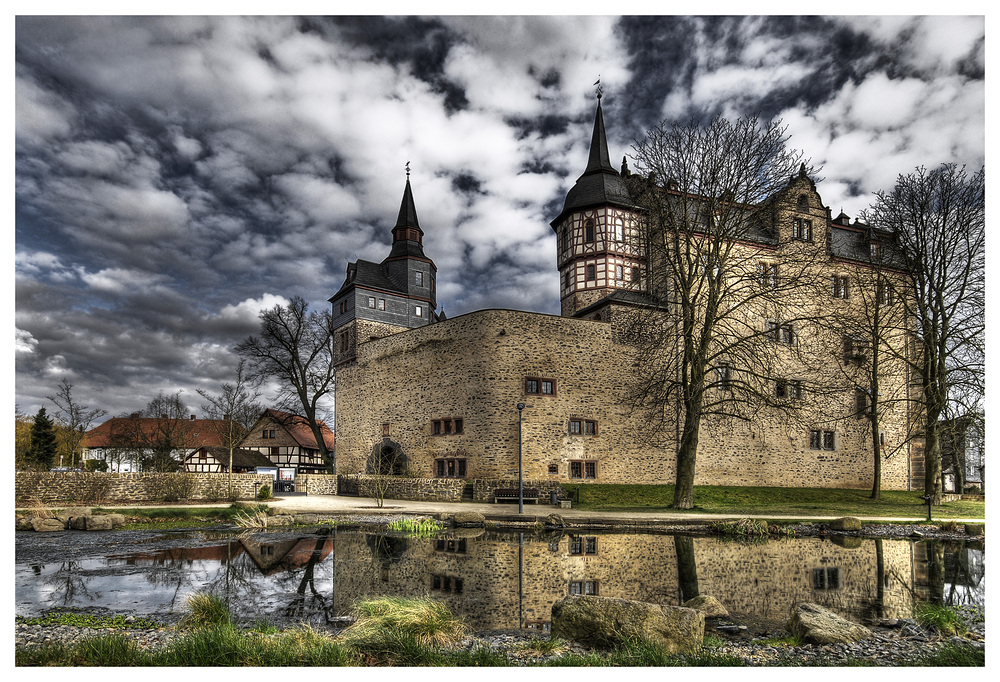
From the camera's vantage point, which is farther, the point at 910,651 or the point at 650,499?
the point at 650,499

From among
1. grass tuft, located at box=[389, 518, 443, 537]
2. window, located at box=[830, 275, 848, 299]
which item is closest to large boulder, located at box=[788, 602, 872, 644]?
grass tuft, located at box=[389, 518, 443, 537]

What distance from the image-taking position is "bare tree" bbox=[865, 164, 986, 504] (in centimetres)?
1245

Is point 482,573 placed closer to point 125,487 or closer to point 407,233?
point 125,487

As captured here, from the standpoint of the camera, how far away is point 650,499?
22.7 metres

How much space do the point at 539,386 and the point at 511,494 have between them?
5.50 m

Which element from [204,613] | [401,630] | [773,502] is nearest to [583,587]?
[401,630]

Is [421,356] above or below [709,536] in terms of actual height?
above

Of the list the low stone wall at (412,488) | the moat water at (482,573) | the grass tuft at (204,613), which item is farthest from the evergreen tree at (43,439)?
the grass tuft at (204,613)

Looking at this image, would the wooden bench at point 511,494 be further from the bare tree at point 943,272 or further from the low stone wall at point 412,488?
the bare tree at point 943,272

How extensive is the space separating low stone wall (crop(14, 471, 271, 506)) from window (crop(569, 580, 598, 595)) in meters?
16.9

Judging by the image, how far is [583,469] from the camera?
27.4 m

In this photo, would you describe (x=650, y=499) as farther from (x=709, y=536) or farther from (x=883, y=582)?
(x=883, y=582)
